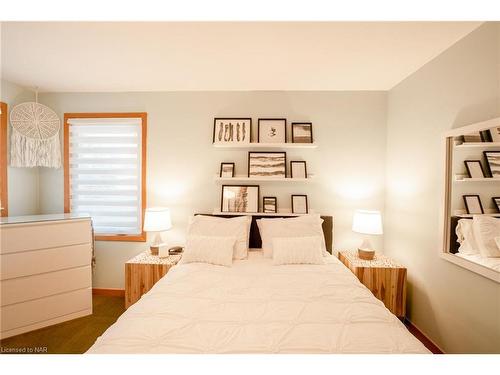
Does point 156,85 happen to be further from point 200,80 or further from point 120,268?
point 120,268

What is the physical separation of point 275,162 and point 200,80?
123cm

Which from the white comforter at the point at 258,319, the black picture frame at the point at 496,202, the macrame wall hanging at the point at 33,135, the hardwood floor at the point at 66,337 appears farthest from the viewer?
the macrame wall hanging at the point at 33,135

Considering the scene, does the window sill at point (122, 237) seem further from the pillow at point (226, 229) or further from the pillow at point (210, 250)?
the pillow at point (210, 250)

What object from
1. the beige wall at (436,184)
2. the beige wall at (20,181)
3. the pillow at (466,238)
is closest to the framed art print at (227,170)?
the beige wall at (436,184)

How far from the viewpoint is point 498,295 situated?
144 centimetres

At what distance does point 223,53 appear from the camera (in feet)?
6.23

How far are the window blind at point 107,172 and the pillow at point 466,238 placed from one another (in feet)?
10.5

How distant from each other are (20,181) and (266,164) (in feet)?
9.49

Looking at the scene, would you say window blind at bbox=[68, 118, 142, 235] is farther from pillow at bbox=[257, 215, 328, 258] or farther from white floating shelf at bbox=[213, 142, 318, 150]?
pillow at bbox=[257, 215, 328, 258]

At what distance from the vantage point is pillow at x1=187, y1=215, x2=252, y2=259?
2.31m

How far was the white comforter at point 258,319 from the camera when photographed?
1.07m

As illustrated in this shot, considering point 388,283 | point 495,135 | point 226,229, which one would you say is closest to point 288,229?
point 226,229

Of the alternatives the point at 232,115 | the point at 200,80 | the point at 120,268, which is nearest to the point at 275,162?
the point at 232,115
